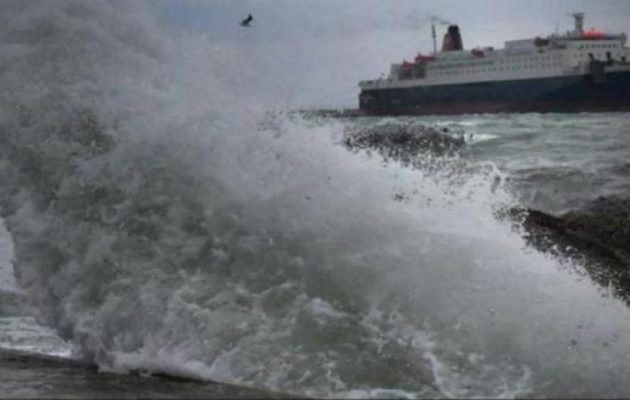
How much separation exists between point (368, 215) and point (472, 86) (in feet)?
255

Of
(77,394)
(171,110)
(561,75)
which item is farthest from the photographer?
(561,75)

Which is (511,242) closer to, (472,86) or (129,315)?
(129,315)

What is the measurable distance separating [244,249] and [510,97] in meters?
74.9

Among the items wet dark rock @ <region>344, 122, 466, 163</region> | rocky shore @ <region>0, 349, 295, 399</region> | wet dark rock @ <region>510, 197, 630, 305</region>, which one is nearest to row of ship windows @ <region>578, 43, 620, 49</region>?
wet dark rock @ <region>344, 122, 466, 163</region>

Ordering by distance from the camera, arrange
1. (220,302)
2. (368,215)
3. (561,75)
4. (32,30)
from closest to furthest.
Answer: (220,302) < (368,215) < (32,30) < (561,75)

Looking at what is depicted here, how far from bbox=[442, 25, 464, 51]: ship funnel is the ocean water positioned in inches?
3530

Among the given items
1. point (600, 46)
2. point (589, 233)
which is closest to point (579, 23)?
point (600, 46)

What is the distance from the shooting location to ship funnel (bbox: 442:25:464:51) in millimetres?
96562

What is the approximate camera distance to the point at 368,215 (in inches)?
301

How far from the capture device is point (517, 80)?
259 ft

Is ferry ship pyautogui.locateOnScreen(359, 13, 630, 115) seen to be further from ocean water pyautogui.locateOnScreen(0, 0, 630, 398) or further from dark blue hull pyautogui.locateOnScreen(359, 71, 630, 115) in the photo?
ocean water pyautogui.locateOnScreen(0, 0, 630, 398)

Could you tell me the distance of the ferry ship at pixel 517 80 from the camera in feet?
238

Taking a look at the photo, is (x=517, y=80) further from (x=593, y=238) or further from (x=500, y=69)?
(x=593, y=238)

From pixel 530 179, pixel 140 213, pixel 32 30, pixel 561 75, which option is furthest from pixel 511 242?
pixel 561 75
